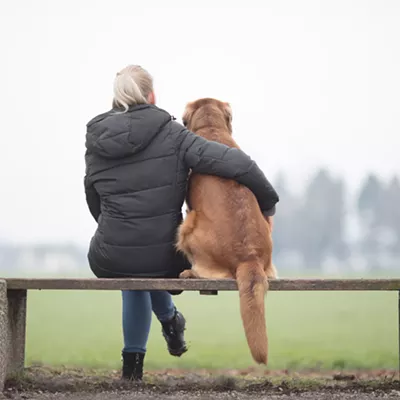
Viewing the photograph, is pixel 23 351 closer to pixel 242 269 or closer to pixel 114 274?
pixel 114 274

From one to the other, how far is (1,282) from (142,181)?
88cm

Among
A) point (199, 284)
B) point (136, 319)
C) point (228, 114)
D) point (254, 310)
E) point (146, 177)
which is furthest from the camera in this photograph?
point (228, 114)

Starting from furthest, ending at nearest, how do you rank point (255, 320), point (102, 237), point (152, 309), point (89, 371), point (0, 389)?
point (89, 371)
point (152, 309)
point (102, 237)
point (0, 389)
point (255, 320)

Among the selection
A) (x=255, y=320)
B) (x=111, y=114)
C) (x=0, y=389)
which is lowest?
(x=0, y=389)

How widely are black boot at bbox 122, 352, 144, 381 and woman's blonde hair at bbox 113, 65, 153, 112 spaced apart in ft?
4.49

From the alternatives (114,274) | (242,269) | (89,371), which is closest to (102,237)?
(114,274)

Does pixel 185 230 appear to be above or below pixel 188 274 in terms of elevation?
above

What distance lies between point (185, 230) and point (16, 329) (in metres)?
1.15

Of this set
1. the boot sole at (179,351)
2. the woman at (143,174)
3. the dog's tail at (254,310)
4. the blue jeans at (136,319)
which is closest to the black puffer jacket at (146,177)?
the woman at (143,174)

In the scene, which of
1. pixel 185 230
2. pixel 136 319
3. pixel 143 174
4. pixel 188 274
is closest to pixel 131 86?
pixel 143 174

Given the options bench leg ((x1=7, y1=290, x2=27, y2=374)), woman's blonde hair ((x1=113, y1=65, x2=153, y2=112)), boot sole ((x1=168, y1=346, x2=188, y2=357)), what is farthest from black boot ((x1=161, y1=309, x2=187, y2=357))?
woman's blonde hair ((x1=113, y1=65, x2=153, y2=112))

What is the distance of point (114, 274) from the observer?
13.4 ft

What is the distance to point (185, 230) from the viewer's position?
12.9 feet

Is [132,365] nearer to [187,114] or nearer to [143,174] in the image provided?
[143,174]
